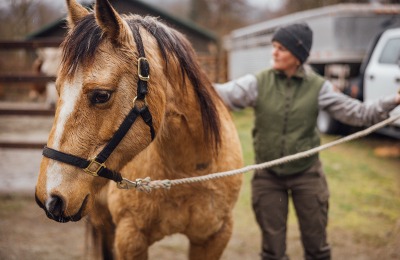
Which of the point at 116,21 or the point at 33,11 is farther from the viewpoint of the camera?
the point at 33,11

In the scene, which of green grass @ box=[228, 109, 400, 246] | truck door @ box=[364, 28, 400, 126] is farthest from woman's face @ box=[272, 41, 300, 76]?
truck door @ box=[364, 28, 400, 126]

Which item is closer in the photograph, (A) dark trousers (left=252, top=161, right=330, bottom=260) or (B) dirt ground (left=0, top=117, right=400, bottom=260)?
(A) dark trousers (left=252, top=161, right=330, bottom=260)

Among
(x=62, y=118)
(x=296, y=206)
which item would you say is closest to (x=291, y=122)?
(x=296, y=206)

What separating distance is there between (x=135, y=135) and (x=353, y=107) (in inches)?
65.8

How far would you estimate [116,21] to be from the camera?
63.6 inches

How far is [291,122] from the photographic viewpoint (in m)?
2.74

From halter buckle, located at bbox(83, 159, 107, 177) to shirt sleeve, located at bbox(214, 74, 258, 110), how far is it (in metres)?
1.34

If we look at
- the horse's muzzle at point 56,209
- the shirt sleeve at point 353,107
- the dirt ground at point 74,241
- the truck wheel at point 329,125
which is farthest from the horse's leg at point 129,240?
the truck wheel at point 329,125

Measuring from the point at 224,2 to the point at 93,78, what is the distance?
95.1 feet

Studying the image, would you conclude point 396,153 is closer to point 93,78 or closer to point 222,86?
point 222,86

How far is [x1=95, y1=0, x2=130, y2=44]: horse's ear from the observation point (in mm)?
1548

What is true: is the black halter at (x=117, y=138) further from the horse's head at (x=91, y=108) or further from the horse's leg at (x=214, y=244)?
the horse's leg at (x=214, y=244)

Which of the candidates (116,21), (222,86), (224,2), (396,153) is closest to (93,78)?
(116,21)

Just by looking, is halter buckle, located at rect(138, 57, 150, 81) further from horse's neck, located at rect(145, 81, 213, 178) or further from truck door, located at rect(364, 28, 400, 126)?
truck door, located at rect(364, 28, 400, 126)
